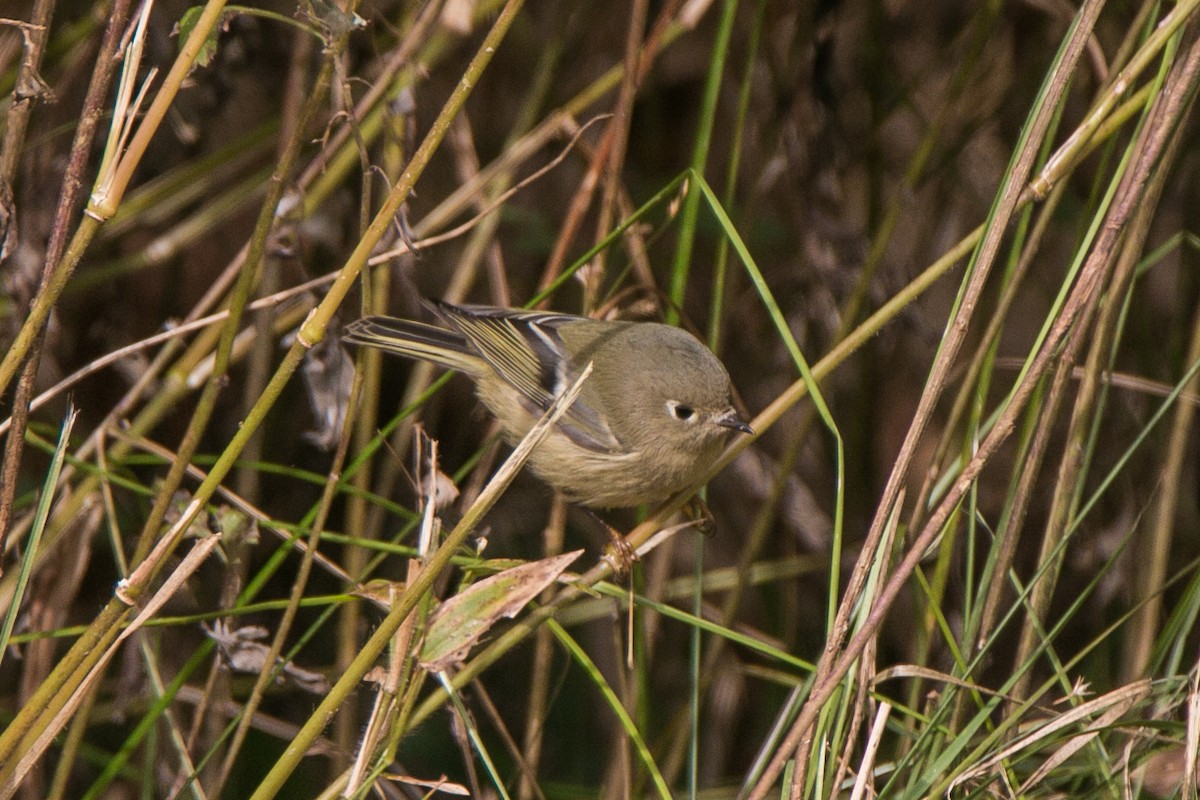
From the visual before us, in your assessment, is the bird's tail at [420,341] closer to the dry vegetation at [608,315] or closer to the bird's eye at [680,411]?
the dry vegetation at [608,315]

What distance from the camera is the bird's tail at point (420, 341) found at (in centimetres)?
221

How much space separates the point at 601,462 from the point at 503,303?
42cm

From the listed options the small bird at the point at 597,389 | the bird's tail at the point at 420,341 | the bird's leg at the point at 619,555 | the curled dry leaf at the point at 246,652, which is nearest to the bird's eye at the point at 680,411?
the small bird at the point at 597,389

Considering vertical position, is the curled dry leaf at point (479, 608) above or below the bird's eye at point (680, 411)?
above

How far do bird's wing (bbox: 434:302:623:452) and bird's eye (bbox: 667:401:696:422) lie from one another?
0.16 meters

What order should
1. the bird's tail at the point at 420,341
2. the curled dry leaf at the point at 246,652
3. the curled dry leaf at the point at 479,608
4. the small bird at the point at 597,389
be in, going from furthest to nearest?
the small bird at the point at 597,389 → the bird's tail at the point at 420,341 → the curled dry leaf at the point at 246,652 → the curled dry leaf at the point at 479,608

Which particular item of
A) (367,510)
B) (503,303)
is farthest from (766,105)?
(367,510)

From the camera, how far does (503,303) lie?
2.59m

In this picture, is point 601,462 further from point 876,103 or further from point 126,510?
point 876,103

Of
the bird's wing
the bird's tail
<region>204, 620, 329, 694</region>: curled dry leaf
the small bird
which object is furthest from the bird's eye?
<region>204, 620, 329, 694</region>: curled dry leaf

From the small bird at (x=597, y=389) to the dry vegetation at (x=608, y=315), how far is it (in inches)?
4.1

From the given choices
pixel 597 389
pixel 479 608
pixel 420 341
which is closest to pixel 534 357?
pixel 597 389

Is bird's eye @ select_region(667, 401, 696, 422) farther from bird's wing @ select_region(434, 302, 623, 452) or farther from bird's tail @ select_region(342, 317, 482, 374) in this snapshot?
bird's tail @ select_region(342, 317, 482, 374)

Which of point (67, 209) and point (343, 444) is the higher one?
point (67, 209)
